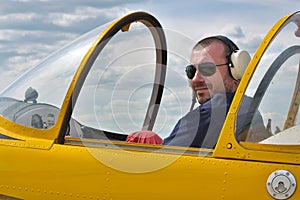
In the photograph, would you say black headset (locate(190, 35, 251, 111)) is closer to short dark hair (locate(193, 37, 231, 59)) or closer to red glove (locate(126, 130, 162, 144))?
short dark hair (locate(193, 37, 231, 59))

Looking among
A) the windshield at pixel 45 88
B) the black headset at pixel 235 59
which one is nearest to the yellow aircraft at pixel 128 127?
the windshield at pixel 45 88

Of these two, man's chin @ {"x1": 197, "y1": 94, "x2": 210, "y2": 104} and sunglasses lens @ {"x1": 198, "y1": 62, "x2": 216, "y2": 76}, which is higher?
sunglasses lens @ {"x1": 198, "y1": 62, "x2": 216, "y2": 76}

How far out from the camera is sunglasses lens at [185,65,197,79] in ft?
14.4

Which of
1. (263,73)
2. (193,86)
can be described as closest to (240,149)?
(263,73)

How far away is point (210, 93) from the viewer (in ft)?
14.5

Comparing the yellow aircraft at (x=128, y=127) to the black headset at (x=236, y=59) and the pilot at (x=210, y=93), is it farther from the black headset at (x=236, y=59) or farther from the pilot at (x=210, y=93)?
the black headset at (x=236, y=59)

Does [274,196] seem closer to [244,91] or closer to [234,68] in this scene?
[244,91]

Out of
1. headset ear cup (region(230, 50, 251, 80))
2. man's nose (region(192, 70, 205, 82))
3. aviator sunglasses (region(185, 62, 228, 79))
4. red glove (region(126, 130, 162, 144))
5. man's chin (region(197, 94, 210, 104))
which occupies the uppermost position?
headset ear cup (region(230, 50, 251, 80))

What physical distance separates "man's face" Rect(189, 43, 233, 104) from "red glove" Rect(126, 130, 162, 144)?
50 cm

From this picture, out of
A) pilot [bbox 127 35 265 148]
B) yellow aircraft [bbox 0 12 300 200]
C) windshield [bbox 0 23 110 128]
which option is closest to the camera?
yellow aircraft [bbox 0 12 300 200]

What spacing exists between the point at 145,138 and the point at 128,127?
23 centimetres

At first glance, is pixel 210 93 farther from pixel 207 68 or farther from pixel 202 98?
pixel 207 68

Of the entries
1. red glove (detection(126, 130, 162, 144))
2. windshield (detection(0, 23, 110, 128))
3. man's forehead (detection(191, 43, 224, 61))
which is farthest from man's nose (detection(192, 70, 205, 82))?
windshield (detection(0, 23, 110, 128))

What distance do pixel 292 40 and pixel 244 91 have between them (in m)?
0.65
